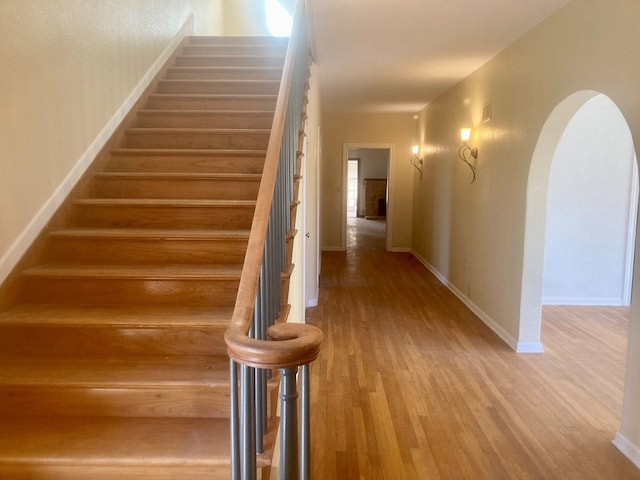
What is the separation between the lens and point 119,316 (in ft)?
6.71

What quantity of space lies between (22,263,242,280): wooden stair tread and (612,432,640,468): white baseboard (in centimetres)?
213

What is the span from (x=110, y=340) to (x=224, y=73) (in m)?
2.94

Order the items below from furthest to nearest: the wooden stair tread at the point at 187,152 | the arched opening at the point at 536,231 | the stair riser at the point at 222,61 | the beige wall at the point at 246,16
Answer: the beige wall at the point at 246,16, the stair riser at the point at 222,61, the arched opening at the point at 536,231, the wooden stair tread at the point at 187,152

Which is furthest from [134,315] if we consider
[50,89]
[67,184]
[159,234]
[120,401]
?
[50,89]

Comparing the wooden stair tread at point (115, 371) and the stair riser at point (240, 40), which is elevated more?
the stair riser at point (240, 40)

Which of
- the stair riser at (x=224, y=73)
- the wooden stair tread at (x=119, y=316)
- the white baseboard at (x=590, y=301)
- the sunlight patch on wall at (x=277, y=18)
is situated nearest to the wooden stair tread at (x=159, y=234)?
the wooden stair tread at (x=119, y=316)

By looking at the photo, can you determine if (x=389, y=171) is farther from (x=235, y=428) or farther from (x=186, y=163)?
(x=235, y=428)

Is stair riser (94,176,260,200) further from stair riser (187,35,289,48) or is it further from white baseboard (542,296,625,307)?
white baseboard (542,296,625,307)

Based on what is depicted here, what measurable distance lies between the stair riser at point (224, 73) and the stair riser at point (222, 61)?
239 millimetres

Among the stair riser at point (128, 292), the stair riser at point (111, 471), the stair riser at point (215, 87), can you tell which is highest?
the stair riser at point (215, 87)

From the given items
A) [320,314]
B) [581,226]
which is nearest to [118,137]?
[320,314]

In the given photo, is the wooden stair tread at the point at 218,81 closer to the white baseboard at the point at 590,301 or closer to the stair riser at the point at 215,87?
the stair riser at the point at 215,87

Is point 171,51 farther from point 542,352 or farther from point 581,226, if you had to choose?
point 581,226

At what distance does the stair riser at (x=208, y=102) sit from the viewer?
365 cm
